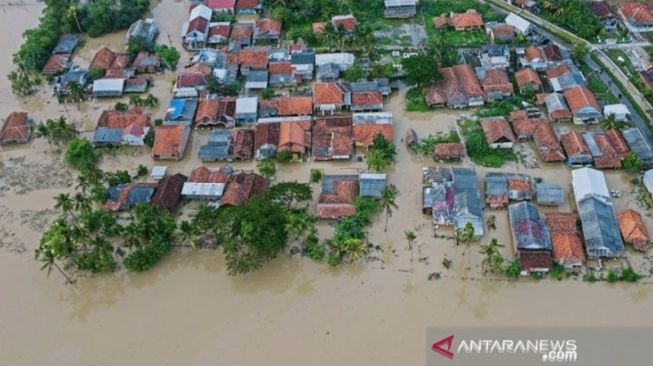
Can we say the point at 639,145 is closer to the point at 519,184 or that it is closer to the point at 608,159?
the point at 608,159

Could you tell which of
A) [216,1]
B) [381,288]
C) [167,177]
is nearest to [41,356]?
[167,177]

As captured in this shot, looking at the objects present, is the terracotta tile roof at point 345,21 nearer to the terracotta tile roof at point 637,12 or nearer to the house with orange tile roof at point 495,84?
the house with orange tile roof at point 495,84

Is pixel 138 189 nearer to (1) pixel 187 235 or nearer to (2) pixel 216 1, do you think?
(1) pixel 187 235

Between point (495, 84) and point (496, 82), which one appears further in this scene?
point (496, 82)

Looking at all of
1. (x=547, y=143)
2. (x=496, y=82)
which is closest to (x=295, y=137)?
(x=496, y=82)

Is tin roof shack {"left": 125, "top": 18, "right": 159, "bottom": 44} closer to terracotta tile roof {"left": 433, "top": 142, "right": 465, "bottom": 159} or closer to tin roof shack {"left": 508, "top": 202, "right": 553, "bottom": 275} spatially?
terracotta tile roof {"left": 433, "top": 142, "right": 465, "bottom": 159}

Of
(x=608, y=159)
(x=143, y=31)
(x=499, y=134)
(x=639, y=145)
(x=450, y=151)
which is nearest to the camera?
(x=608, y=159)
